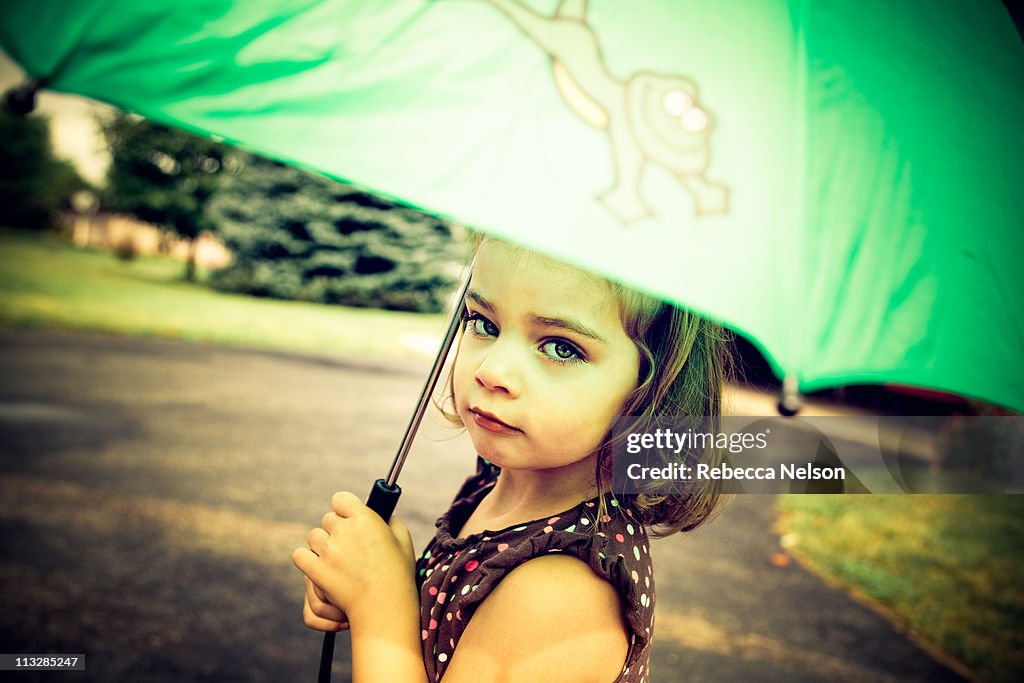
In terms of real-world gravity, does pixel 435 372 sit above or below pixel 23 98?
below

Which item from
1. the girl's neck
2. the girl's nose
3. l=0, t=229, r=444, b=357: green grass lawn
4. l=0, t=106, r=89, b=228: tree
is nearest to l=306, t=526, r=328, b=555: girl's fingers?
the girl's neck

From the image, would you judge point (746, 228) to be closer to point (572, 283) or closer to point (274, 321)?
point (572, 283)

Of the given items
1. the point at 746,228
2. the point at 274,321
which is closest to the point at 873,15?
the point at 746,228

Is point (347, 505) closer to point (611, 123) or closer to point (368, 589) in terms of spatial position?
point (368, 589)

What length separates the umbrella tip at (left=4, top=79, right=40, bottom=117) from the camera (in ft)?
2.52

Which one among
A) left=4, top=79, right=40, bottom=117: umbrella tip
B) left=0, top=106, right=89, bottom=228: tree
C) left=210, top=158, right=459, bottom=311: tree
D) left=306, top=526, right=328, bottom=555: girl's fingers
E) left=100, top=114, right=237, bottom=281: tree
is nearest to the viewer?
left=4, top=79, right=40, bottom=117: umbrella tip

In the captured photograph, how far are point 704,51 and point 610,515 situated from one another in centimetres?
76

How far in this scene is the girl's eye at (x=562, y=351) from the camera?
112cm

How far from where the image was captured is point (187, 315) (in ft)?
41.7

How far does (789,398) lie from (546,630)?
485 mm

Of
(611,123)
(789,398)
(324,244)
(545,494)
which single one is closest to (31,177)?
(324,244)

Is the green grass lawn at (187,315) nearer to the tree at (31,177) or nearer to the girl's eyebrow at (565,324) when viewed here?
the girl's eyebrow at (565,324)

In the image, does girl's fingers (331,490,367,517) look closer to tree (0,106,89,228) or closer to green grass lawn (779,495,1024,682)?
green grass lawn (779,495,1024,682)

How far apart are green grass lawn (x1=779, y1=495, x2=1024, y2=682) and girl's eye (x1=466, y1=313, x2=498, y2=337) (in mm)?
3717
